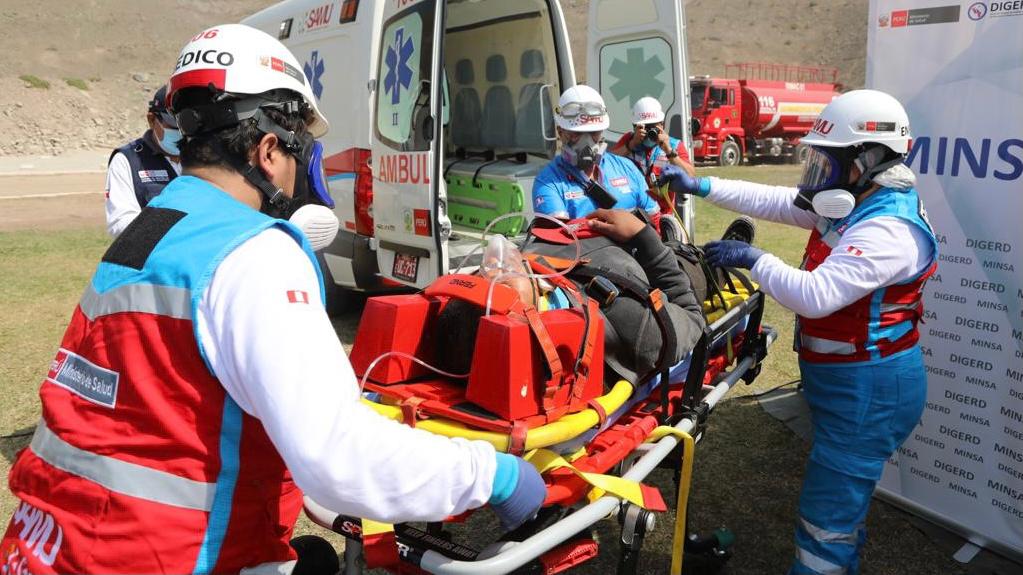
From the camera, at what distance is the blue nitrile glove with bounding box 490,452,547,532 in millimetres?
1525

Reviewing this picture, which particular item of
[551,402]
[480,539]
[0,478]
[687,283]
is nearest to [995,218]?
[687,283]

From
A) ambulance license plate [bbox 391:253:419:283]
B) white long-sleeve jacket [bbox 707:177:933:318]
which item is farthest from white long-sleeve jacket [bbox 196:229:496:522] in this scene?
ambulance license plate [bbox 391:253:419:283]

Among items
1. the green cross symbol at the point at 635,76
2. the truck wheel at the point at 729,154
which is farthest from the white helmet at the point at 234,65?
the truck wheel at the point at 729,154

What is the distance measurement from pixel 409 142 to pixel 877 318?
3307mm

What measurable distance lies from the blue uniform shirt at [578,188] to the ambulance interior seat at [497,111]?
249 centimetres

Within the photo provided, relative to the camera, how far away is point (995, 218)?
9.98 feet

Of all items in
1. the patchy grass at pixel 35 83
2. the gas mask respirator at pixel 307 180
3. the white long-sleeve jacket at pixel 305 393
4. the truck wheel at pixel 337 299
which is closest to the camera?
the white long-sleeve jacket at pixel 305 393

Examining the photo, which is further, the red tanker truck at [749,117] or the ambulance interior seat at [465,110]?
the red tanker truck at [749,117]

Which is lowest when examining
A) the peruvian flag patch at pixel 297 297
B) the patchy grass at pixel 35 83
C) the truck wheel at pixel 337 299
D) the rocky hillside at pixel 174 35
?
the truck wheel at pixel 337 299

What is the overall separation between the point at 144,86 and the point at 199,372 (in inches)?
1936

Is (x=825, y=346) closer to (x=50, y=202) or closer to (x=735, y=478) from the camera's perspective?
(x=735, y=478)

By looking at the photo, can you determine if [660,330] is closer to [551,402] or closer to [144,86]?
[551,402]

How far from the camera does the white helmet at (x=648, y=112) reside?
17.8 ft

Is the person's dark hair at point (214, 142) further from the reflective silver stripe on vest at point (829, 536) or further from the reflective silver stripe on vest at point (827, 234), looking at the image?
the reflective silver stripe on vest at point (829, 536)
